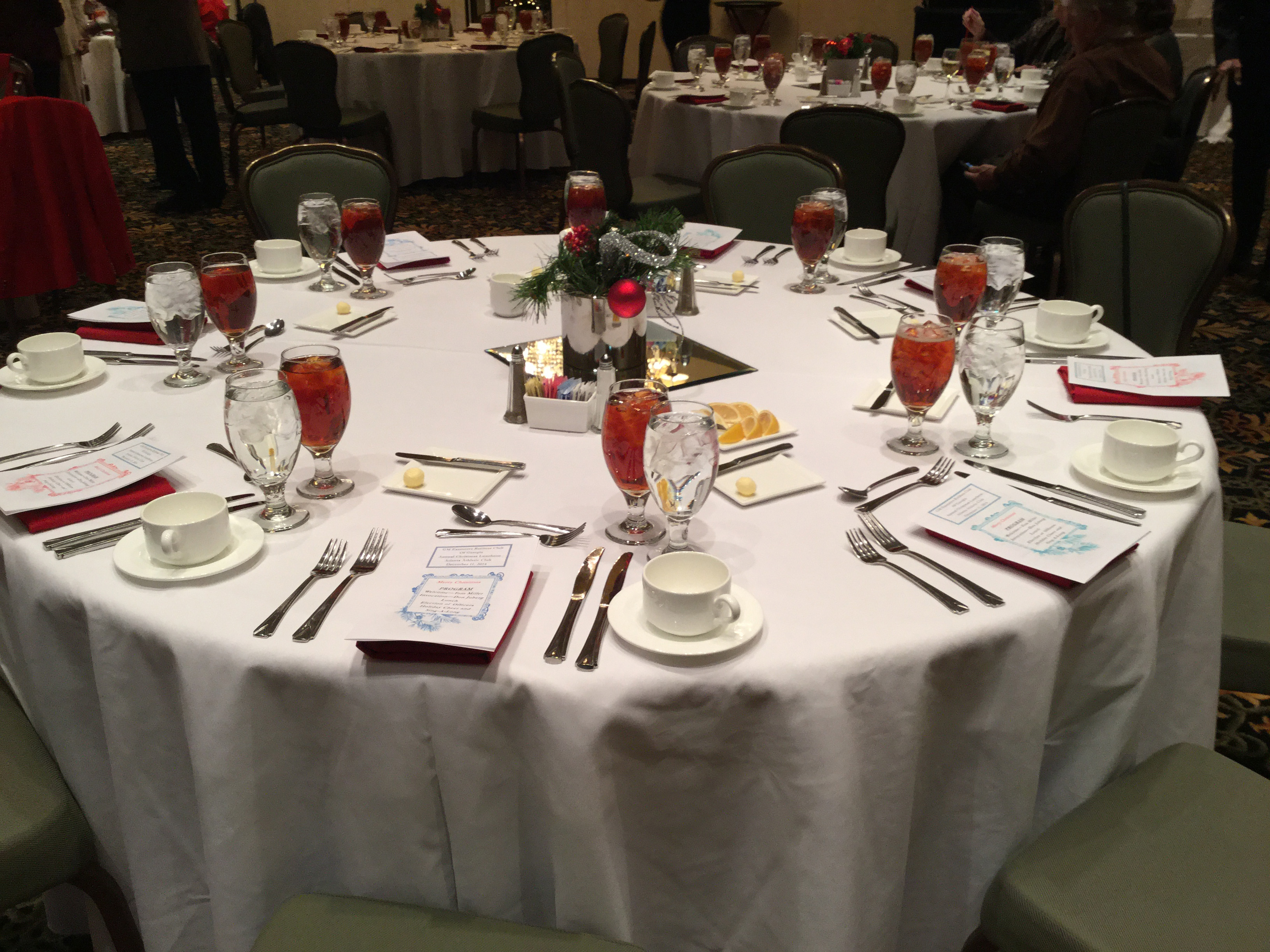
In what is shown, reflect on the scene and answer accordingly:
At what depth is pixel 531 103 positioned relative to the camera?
6.02 m

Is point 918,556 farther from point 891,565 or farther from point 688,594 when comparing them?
point 688,594

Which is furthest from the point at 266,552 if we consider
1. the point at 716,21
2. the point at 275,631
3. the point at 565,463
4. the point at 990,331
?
the point at 716,21

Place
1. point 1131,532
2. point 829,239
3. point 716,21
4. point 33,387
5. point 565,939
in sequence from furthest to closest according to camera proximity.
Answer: point 716,21
point 829,239
point 33,387
point 1131,532
point 565,939

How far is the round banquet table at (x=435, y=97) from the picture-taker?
6219mm

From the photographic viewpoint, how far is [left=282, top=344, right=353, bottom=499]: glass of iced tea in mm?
1265

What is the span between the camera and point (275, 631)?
40.4 inches

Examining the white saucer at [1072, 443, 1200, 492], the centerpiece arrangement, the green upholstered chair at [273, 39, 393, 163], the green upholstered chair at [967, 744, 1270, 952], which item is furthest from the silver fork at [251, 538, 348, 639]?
the green upholstered chair at [273, 39, 393, 163]

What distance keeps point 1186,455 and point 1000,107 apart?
3.43m

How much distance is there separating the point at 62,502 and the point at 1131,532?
50.3 inches

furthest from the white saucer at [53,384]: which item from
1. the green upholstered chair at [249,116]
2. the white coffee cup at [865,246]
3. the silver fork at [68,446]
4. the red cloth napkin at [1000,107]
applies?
the green upholstered chair at [249,116]

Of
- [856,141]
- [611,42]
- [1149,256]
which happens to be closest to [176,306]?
[1149,256]

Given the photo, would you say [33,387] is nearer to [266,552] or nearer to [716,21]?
[266,552]

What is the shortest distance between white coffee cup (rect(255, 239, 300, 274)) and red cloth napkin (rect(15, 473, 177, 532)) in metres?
0.97

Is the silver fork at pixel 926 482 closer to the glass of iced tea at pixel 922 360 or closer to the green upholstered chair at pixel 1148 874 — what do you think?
the glass of iced tea at pixel 922 360
